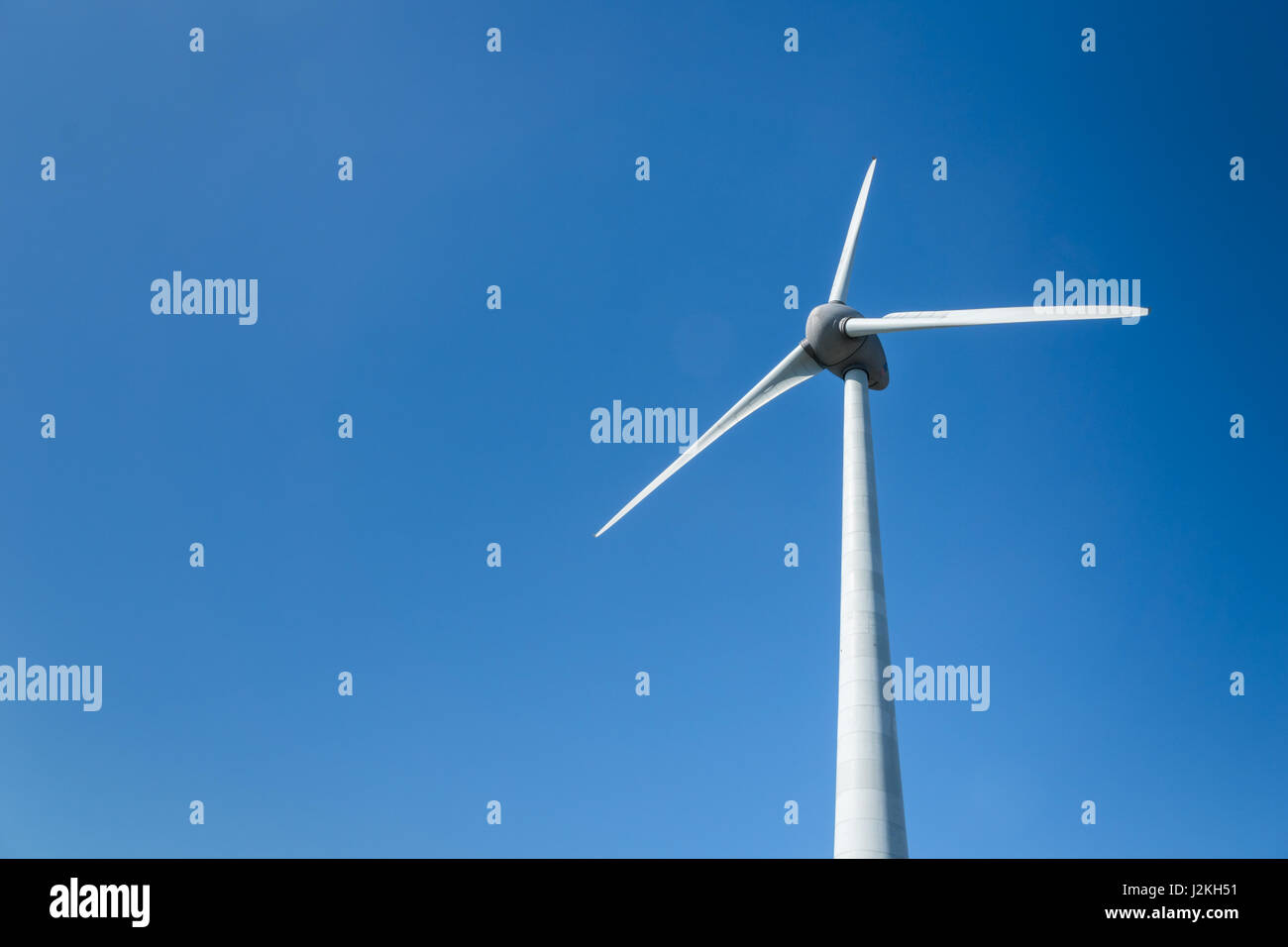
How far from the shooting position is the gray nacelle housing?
119 feet

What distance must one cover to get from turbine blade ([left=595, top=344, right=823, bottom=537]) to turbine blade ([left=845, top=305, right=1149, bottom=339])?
2184 mm

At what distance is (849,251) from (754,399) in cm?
876

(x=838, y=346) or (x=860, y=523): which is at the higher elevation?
(x=838, y=346)

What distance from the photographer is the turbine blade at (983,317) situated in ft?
91.9

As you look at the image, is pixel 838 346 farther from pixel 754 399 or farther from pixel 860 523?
pixel 860 523

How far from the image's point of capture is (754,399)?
3738cm

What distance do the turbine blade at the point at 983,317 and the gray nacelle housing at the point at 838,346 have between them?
37 cm

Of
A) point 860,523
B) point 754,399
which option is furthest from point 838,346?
point 860,523

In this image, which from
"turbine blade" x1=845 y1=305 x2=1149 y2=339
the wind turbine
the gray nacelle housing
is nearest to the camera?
the wind turbine
